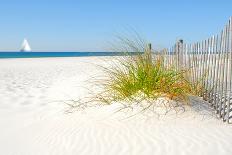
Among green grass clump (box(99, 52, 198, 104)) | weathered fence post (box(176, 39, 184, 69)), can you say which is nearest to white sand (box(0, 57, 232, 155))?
green grass clump (box(99, 52, 198, 104))

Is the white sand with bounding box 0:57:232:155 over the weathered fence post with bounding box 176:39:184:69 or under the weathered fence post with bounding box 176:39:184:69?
under

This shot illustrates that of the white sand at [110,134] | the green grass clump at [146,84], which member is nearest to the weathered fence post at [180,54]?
the green grass clump at [146,84]

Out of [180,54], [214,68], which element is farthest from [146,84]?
[180,54]

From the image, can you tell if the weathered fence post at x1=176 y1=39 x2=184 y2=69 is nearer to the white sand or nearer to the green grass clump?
the green grass clump

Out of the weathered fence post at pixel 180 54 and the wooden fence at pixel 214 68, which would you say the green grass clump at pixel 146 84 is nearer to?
the wooden fence at pixel 214 68

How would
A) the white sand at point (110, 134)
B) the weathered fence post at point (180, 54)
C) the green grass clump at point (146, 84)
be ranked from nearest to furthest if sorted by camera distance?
the white sand at point (110, 134), the green grass clump at point (146, 84), the weathered fence post at point (180, 54)

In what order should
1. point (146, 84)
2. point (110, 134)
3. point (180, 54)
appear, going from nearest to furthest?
point (110, 134), point (146, 84), point (180, 54)

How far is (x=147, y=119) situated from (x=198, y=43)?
8.31ft

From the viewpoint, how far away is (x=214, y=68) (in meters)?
7.10

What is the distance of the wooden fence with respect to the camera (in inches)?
242

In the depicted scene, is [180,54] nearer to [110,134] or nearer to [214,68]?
[214,68]

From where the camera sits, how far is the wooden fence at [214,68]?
6.15 metres

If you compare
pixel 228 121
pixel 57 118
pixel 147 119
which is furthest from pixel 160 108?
pixel 57 118

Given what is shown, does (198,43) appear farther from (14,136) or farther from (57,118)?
(14,136)
